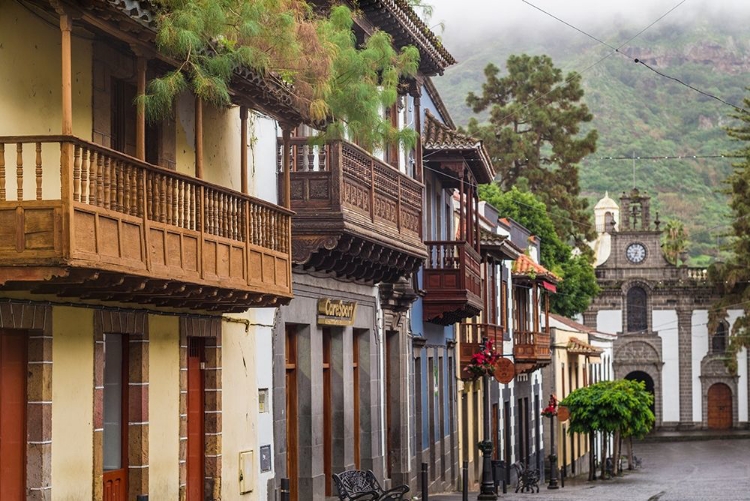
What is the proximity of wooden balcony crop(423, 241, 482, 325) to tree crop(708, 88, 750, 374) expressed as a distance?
51.0 metres

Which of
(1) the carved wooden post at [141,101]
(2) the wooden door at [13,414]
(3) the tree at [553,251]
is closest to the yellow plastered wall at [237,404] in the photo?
(1) the carved wooden post at [141,101]

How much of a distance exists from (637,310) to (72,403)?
81281 millimetres

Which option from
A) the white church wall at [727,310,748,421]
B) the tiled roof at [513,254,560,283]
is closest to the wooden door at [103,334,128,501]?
the tiled roof at [513,254,560,283]

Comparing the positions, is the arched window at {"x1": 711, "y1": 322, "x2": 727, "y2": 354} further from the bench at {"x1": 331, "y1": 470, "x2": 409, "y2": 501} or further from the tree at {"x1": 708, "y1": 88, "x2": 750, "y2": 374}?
the bench at {"x1": 331, "y1": 470, "x2": 409, "y2": 501}

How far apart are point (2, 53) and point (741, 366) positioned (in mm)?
82428

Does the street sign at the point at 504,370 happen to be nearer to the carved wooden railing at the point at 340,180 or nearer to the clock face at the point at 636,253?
the carved wooden railing at the point at 340,180

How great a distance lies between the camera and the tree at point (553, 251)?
66.9m

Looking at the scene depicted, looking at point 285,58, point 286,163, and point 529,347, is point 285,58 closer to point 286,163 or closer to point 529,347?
point 286,163

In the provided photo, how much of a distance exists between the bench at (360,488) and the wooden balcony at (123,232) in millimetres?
4085

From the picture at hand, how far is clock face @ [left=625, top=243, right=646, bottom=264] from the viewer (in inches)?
3617

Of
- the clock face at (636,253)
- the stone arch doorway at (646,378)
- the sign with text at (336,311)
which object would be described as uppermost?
the clock face at (636,253)

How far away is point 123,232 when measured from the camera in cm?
1191

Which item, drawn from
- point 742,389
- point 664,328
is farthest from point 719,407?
point 664,328

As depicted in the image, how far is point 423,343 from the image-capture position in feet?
98.2
